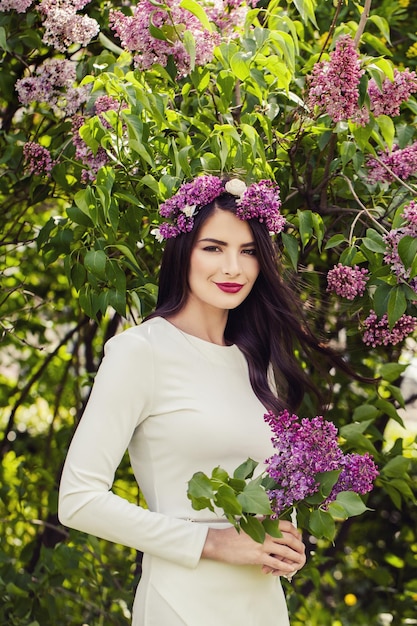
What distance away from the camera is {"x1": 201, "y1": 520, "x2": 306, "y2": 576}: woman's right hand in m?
1.73

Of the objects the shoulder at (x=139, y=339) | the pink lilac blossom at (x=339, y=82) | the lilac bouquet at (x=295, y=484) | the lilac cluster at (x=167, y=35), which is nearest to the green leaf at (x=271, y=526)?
the lilac bouquet at (x=295, y=484)

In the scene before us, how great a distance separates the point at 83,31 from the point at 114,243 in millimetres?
476

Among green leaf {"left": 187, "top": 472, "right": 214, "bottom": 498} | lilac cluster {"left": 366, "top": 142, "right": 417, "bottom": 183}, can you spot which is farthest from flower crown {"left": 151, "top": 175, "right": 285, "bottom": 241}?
green leaf {"left": 187, "top": 472, "right": 214, "bottom": 498}

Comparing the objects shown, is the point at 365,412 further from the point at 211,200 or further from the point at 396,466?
the point at 211,200

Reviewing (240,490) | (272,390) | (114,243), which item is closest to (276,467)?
(240,490)

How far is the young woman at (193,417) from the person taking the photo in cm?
173

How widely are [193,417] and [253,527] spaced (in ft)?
0.95

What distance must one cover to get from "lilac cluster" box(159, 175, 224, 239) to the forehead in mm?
28

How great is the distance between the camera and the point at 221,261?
1.91 meters

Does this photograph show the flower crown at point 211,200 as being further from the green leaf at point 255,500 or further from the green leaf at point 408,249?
the green leaf at point 255,500

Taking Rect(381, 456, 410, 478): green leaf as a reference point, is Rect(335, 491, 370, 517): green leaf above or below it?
above

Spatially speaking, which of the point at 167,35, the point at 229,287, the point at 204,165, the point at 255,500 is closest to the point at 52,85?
the point at 167,35

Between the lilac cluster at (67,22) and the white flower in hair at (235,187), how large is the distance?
1.70 ft

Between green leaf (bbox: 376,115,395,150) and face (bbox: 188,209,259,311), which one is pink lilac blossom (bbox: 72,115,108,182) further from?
green leaf (bbox: 376,115,395,150)
